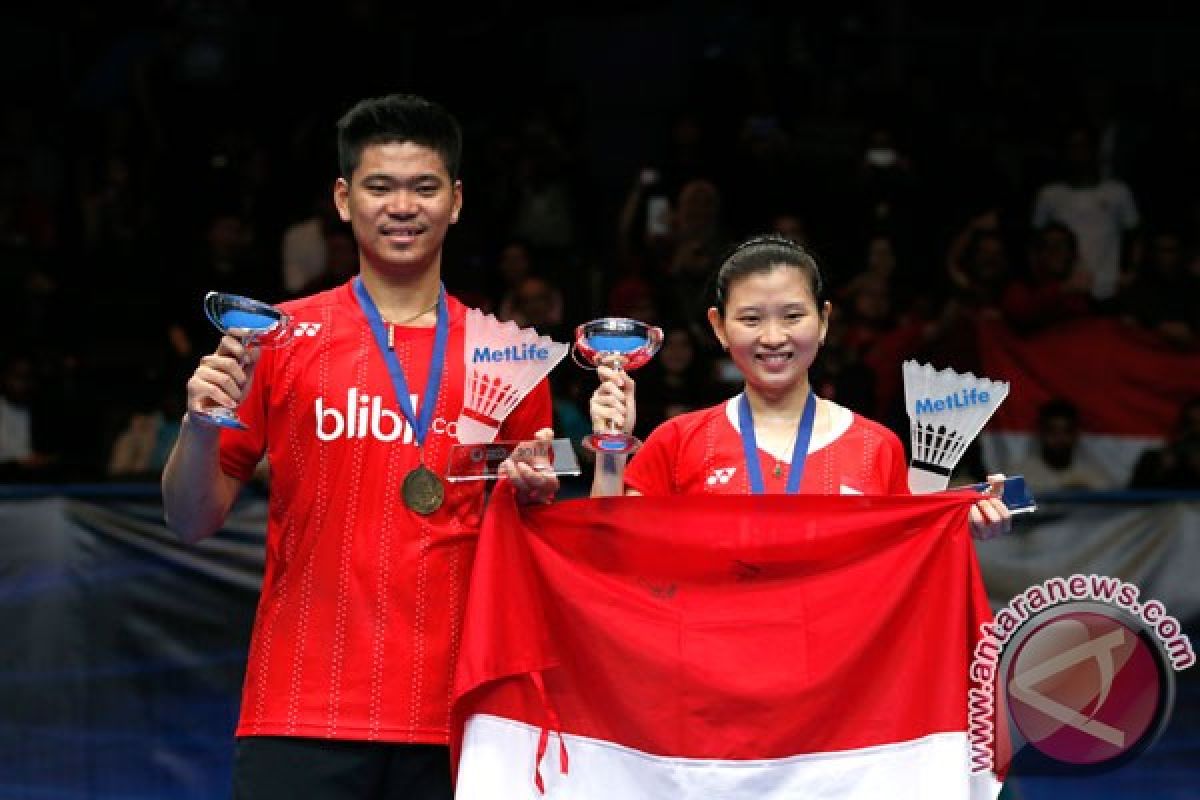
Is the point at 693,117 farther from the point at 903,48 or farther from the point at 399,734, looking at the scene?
the point at 399,734

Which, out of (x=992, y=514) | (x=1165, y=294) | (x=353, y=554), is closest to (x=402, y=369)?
(x=353, y=554)

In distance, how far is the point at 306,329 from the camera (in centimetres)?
395

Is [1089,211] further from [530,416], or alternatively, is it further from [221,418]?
[221,418]

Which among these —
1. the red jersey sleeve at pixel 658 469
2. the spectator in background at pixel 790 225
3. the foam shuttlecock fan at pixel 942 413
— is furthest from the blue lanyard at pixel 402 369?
the spectator in background at pixel 790 225

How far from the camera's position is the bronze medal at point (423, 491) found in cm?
380

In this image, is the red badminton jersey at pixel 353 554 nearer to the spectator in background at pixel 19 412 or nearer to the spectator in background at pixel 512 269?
the spectator in background at pixel 19 412

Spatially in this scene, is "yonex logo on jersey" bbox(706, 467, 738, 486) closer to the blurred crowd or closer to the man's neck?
the man's neck

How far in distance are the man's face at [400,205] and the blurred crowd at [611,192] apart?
304 cm

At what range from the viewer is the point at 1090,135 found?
9.55 meters

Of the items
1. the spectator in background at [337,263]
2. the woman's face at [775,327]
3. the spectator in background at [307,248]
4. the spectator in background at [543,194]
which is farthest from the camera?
the spectator in background at [543,194]

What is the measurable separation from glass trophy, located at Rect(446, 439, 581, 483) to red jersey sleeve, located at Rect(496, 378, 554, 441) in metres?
0.13

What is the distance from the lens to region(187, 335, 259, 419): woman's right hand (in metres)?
3.57

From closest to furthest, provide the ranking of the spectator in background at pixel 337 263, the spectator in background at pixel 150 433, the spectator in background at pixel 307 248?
the spectator in background at pixel 150 433
the spectator in background at pixel 337 263
the spectator in background at pixel 307 248

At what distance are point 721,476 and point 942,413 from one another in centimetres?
47
